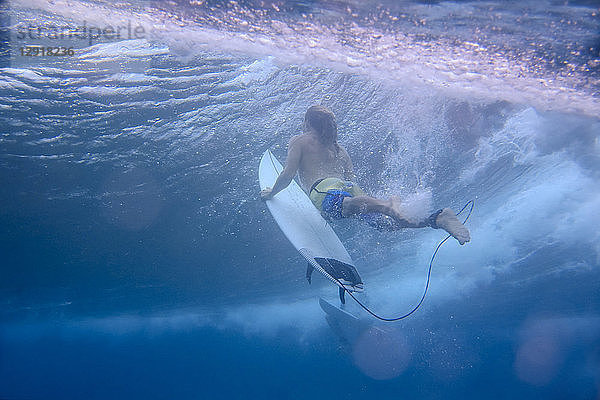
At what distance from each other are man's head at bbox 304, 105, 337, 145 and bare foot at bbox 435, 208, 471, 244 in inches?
94.1

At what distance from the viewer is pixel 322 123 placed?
5.68 metres

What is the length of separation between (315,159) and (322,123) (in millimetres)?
667

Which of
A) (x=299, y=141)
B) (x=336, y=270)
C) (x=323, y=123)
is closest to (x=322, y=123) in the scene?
(x=323, y=123)

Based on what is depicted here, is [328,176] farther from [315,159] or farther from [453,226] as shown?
[453,226]

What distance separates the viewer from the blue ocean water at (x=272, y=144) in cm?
591

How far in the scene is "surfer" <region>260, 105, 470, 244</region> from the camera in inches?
192

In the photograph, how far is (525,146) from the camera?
1115 centimetres

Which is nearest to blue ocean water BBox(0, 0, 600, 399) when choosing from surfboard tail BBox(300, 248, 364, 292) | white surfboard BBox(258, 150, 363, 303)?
white surfboard BBox(258, 150, 363, 303)

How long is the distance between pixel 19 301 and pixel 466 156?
30265mm

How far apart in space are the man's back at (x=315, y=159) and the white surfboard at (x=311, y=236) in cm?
100

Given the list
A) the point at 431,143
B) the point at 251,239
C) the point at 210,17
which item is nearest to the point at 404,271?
the point at 251,239

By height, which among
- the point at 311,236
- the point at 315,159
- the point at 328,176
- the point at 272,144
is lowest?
the point at 311,236

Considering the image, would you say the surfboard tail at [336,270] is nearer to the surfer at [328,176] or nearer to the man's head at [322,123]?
the surfer at [328,176]

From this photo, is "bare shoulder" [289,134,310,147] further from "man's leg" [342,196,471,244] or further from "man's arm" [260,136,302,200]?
"man's leg" [342,196,471,244]
